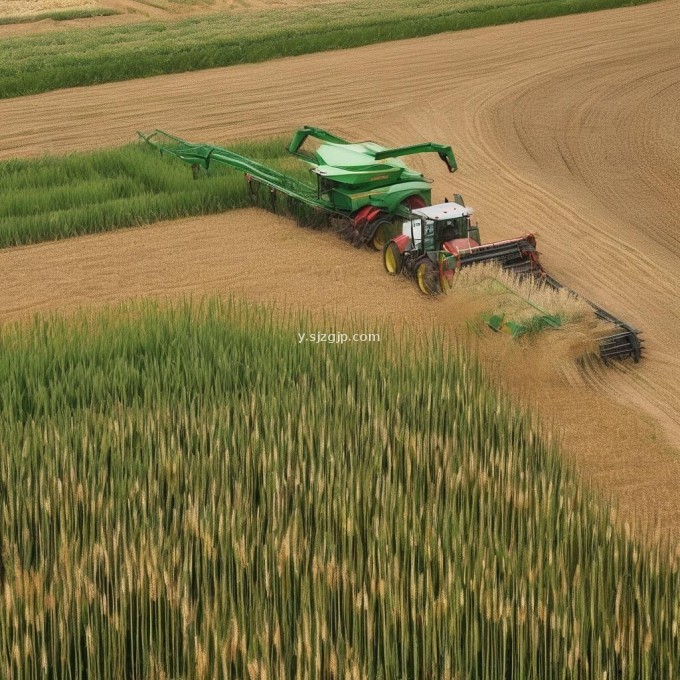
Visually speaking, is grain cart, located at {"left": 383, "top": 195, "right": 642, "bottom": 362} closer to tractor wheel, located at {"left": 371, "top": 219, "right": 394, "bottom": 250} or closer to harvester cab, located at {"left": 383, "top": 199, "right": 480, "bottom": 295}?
harvester cab, located at {"left": 383, "top": 199, "right": 480, "bottom": 295}

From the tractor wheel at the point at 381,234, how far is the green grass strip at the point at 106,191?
2.86 m

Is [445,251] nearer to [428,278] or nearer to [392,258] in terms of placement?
[428,278]

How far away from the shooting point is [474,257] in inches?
485

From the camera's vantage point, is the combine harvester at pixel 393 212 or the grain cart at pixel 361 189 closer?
the combine harvester at pixel 393 212

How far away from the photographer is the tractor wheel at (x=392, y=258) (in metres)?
13.2

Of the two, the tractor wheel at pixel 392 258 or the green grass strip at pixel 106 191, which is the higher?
the green grass strip at pixel 106 191

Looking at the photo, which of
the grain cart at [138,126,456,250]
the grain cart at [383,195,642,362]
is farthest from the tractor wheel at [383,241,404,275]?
the grain cart at [138,126,456,250]

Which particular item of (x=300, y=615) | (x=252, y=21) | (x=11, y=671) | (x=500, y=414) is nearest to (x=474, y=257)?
(x=500, y=414)

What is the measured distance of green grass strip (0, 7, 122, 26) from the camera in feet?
126

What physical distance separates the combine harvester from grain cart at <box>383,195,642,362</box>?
10mm

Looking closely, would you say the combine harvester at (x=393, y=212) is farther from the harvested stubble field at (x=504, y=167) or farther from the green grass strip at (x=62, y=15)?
the green grass strip at (x=62, y=15)

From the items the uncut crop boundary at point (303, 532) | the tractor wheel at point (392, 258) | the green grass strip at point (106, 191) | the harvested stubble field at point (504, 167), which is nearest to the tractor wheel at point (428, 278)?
the harvested stubble field at point (504, 167)

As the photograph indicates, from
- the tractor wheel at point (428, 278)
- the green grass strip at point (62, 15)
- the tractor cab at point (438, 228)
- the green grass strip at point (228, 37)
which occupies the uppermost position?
the green grass strip at point (62, 15)

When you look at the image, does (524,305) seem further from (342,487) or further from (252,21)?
(252,21)
